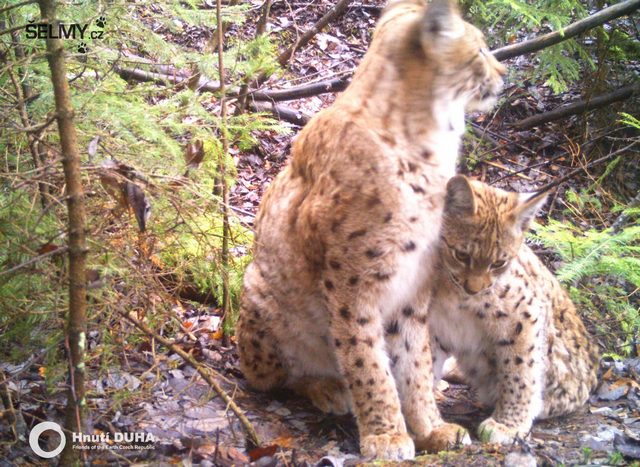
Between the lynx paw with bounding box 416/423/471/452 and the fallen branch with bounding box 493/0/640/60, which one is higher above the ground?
the fallen branch with bounding box 493/0/640/60

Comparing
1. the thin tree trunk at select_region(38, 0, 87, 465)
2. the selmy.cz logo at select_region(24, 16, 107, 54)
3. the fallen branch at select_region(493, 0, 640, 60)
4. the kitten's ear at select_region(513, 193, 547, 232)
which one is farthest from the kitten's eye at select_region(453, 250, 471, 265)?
the fallen branch at select_region(493, 0, 640, 60)

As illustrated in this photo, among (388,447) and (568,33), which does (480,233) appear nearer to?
(388,447)

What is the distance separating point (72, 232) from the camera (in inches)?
130

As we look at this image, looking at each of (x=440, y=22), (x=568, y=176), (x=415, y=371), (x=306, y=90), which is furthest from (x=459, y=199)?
(x=306, y=90)

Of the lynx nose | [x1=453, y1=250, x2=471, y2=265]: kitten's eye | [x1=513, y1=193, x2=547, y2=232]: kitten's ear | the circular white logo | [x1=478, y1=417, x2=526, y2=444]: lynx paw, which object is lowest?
[x1=478, y1=417, x2=526, y2=444]: lynx paw

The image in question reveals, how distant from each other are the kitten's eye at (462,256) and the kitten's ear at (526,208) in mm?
421

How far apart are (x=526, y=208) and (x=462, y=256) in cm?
52

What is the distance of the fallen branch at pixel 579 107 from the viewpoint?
8734mm

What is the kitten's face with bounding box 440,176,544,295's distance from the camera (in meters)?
4.67

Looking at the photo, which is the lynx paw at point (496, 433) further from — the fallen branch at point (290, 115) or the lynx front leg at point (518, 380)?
the fallen branch at point (290, 115)

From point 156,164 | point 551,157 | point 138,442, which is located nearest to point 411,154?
point 156,164

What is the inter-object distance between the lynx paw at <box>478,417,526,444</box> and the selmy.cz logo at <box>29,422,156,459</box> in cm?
217

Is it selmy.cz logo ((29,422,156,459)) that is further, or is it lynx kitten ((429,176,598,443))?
lynx kitten ((429,176,598,443))

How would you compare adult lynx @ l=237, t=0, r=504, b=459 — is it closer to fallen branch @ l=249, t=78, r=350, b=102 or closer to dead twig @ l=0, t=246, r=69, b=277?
dead twig @ l=0, t=246, r=69, b=277
